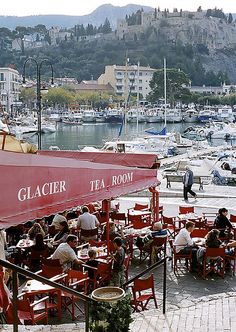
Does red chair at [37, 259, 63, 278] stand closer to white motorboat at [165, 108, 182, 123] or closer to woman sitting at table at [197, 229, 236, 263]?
woman sitting at table at [197, 229, 236, 263]

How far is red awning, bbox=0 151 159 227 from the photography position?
5.45m

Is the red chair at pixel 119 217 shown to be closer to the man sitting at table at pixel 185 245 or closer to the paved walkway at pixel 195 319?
the man sitting at table at pixel 185 245

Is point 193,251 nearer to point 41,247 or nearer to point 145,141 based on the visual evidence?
point 41,247

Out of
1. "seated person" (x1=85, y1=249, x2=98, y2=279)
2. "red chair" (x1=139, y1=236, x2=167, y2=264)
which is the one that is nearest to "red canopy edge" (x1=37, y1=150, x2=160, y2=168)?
"red chair" (x1=139, y1=236, x2=167, y2=264)

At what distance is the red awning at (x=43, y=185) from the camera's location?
5.45 metres

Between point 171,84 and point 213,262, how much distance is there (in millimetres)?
129534

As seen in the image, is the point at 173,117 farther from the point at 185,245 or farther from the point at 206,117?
the point at 185,245

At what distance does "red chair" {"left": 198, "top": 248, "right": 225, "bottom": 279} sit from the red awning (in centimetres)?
292

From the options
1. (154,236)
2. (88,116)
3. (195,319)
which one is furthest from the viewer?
(88,116)

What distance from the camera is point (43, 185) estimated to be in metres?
6.11

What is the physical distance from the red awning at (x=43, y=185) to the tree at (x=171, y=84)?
12873cm

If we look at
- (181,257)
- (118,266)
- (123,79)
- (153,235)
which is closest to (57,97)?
(123,79)

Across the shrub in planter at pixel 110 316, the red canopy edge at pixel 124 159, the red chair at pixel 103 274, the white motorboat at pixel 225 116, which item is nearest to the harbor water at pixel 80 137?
the white motorboat at pixel 225 116

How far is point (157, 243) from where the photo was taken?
1117 centimetres
